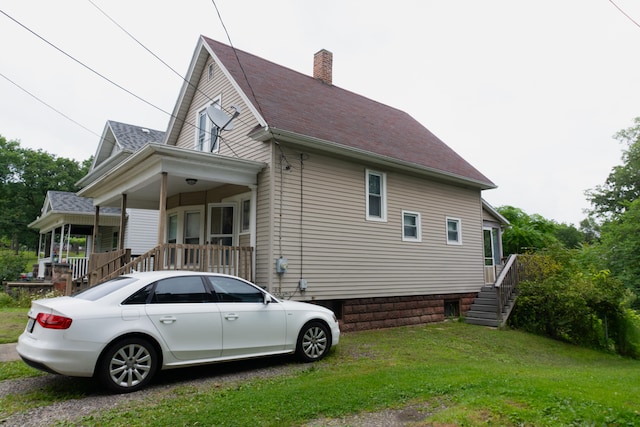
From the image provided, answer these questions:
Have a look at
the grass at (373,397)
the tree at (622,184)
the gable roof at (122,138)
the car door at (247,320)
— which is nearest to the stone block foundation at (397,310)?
the grass at (373,397)

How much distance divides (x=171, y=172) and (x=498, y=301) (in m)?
10.3

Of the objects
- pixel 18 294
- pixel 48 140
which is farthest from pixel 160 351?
pixel 48 140

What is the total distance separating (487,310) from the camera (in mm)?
13664

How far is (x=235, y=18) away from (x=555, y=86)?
1093cm

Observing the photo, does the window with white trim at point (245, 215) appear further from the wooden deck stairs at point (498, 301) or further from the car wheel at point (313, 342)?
the wooden deck stairs at point (498, 301)

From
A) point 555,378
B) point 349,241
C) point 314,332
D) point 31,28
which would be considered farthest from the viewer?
point 349,241

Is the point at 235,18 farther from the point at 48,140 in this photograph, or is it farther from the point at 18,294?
the point at 48,140

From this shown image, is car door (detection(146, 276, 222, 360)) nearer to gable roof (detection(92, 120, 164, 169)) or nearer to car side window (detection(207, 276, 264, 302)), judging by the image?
car side window (detection(207, 276, 264, 302))

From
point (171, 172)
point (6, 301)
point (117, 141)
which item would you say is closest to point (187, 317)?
point (171, 172)

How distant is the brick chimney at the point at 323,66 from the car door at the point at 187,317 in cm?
1199

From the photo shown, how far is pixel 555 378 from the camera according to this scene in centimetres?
619

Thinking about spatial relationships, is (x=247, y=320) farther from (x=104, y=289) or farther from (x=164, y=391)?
(x=104, y=289)

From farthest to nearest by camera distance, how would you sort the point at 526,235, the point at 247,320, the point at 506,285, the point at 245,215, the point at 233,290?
1. the point at 526,235
2. the point at 506,285
3. the point at 245,215
4. the point at 233,290
5. the point at 247,320

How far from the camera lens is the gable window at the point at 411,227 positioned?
12.7 meters
